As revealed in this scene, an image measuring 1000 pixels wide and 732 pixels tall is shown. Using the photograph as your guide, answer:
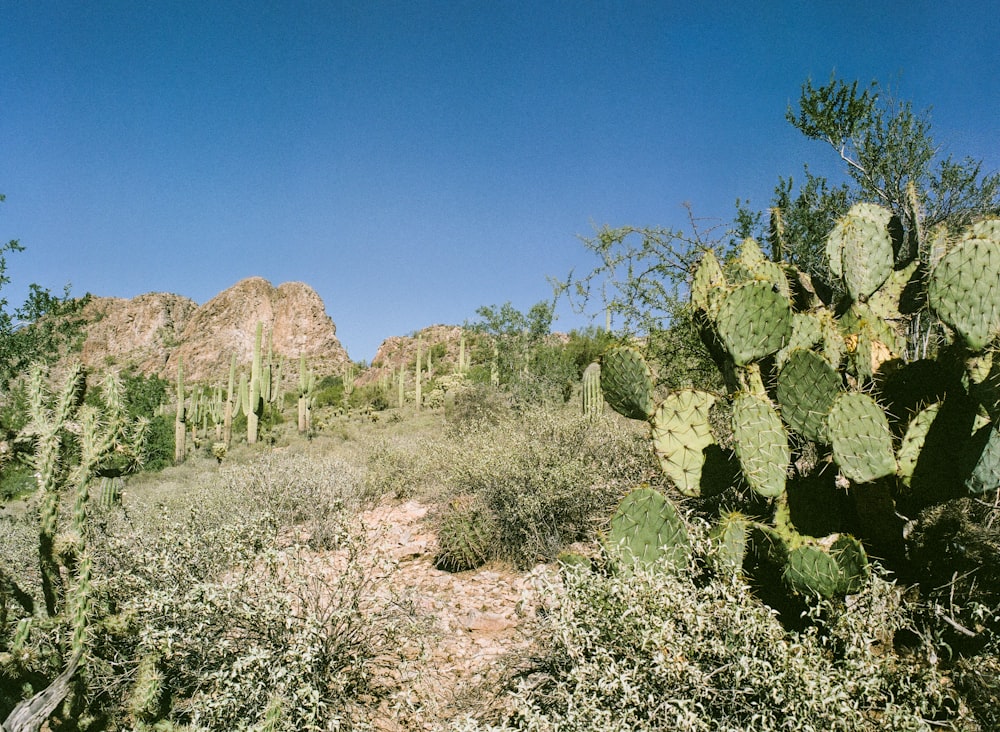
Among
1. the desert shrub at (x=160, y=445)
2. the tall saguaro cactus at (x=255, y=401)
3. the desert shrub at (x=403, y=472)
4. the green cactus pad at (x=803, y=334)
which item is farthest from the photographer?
the tall saguaro cactus at (x=255, y=401)

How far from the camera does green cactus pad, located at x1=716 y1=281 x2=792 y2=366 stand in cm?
327

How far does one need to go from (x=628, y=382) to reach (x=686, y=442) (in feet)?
1.70

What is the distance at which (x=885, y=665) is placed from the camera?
2.61 m

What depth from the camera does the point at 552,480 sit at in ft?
19.2

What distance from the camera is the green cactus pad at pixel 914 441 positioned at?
3053mm

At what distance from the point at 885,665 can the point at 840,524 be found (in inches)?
33.4

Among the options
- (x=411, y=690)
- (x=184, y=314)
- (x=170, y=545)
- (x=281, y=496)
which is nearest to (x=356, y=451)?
(x=281, y=496)

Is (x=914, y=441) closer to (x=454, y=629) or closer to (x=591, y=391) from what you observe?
(x=454, y=629)

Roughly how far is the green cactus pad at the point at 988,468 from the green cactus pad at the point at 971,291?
45cm

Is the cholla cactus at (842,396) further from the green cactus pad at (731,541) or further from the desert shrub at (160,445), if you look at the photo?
the desert shrub at (160,445)

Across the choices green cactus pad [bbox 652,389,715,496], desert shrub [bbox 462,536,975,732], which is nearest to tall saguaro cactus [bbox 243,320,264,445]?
green cactus pad [bbox 652,389,715,496]

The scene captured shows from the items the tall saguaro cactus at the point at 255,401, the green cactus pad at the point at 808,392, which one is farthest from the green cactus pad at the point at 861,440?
the tall saguaro cactus at the point at 255,401

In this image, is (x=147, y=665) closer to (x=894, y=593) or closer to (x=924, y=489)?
(x=894, y=593)

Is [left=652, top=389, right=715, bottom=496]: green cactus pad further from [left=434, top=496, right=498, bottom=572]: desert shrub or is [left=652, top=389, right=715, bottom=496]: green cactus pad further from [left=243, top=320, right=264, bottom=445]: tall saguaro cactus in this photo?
[left=243, top=320, right=264, bottom=445]: tall saguaro cactus
